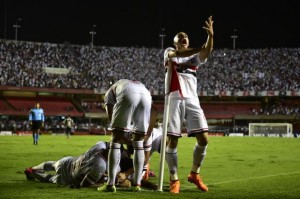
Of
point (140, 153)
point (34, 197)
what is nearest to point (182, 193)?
point (140, 153)

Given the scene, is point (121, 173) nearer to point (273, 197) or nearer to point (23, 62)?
point (273, 197)

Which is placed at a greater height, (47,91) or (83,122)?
(47,91)

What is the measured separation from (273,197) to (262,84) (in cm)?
7079

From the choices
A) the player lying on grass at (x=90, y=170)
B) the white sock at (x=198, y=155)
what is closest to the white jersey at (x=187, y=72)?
the white sock at (x=198, y=155)

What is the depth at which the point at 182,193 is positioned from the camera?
8.53 m

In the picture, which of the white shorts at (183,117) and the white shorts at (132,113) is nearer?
the white shorts at (132,113)

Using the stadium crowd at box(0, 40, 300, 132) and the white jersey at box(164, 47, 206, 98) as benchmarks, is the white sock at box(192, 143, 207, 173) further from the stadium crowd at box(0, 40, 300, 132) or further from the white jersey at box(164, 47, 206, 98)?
the stadium crowd at box(0, 40, 300, 132)

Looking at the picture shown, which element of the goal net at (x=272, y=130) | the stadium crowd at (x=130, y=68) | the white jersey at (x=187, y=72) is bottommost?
the goal net at (x=272, y=130)

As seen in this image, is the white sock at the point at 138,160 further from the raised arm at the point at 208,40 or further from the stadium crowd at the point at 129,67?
the stadium crowd at the point at 129,67

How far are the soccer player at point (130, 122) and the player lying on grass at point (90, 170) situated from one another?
0.46 metres

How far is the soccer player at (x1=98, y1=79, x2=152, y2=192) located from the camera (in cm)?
852

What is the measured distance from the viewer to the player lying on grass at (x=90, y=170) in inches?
354

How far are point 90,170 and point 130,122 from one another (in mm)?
1186

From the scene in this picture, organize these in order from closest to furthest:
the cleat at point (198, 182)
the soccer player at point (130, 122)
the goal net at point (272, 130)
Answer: the soccer player at point (130, 122), the cleat at point (198, 182), the goal net at point (272, 130)
